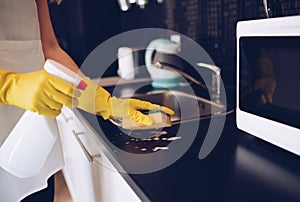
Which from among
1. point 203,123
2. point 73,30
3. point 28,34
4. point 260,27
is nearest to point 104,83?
point 73,30

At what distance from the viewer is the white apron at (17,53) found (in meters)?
0.91

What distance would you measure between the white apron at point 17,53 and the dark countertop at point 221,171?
12.5 inches

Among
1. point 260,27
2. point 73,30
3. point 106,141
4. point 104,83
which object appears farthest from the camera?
point 73,30

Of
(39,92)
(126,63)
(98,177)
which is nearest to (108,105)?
(39,92)

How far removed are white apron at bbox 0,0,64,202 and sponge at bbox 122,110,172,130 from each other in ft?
1.16

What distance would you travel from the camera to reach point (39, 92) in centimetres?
65

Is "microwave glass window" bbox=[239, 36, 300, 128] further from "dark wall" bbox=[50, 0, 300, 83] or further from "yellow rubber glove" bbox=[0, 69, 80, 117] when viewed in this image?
"yellow rubber glove" bbox=[0, 69, 80, 117]

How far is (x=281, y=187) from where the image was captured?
1.94 feet

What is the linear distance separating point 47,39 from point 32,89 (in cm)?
53

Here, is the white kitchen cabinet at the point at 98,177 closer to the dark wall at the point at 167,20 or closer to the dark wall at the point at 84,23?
the dark wall at the point at 167,20

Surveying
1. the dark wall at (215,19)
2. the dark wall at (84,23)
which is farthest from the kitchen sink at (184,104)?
the dark wall at (84,23)

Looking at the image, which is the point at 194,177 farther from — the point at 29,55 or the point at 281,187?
the point at 29,55

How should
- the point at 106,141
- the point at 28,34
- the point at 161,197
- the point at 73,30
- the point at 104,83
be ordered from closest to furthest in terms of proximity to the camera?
1. the point at 161,197
2. the point at 106,141
3. the point at 28,34
4. the point at 104,83
5. the point at 73,30

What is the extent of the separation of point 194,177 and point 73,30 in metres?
1.73
